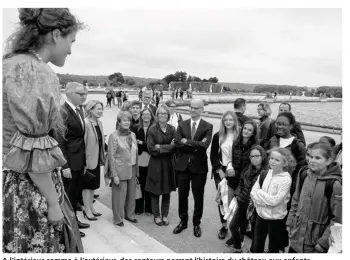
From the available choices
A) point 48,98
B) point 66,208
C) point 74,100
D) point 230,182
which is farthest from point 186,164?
point 48,98

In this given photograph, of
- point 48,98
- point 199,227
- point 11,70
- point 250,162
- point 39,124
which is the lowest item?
point 199,227

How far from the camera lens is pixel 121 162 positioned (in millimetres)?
5098

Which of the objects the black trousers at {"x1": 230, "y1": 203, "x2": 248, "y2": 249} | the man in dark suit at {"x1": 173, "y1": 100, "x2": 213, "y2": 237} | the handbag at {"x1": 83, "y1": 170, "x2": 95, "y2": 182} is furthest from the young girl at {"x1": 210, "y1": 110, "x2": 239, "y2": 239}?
the handbag at {"x1": 83, "y1": 170, "x2": 95, "y2": 182}

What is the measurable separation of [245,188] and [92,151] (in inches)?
91.2

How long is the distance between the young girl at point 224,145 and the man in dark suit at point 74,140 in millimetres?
1915

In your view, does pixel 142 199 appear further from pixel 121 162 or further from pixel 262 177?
pixel 262 177

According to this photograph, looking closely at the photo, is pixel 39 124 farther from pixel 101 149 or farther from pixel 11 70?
pixel 101 149

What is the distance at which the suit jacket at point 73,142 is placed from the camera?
179 inches

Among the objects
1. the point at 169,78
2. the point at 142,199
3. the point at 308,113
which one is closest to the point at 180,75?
the point at 169,78

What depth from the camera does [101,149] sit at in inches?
207

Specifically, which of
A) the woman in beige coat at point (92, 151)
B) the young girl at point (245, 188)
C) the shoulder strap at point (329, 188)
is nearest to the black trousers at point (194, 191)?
the young girl at point (245, 188)

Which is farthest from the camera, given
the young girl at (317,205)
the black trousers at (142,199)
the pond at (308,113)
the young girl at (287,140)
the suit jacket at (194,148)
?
the pond at (308,113)

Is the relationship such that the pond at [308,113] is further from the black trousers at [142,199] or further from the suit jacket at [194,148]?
the suit jacket at [194,148]

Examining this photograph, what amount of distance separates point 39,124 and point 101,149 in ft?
12.0
